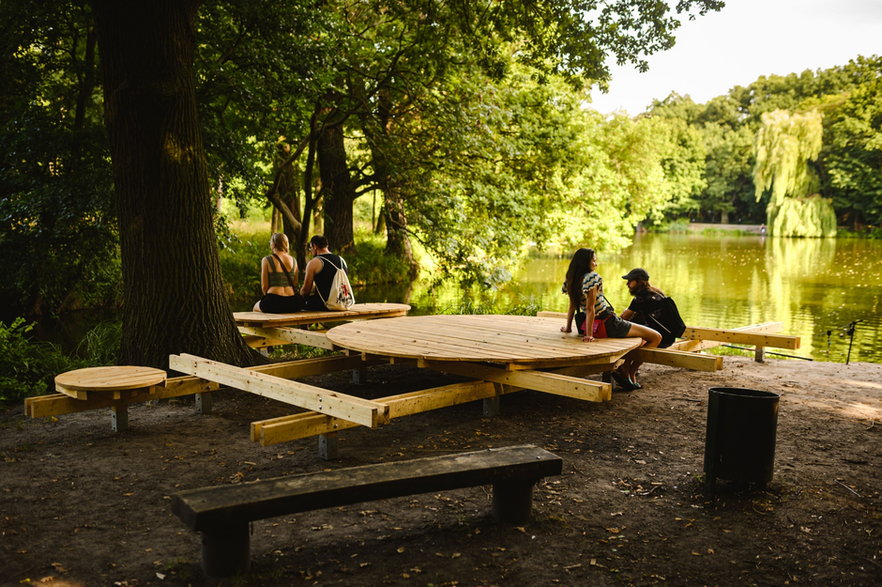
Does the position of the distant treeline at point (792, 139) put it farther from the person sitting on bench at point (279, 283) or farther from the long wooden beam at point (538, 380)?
the long wooden beam at point (538, 380)

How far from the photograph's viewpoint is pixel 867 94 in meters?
57.2

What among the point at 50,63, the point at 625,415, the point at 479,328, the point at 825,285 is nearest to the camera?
the point at 625,415

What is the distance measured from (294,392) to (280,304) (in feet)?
12.3

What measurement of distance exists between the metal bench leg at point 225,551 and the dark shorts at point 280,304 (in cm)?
555

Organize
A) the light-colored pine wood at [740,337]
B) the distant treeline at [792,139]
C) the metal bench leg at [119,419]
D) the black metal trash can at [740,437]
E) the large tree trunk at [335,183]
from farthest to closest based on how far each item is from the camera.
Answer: the distant treeline at [792,139] < the large tree trunk at [335,183] < the light-colored pine wood at [740,337] < the metal bench leg at [119,419] < the black metal trash can at [740,437]

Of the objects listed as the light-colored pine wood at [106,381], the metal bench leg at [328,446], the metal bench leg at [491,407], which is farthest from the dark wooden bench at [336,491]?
the light-colored pine wood at [106,381]

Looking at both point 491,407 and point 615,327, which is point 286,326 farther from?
point 615,327

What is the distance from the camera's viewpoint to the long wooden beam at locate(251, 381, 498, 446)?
468 centimetres

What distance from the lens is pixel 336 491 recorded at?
340 centimetres

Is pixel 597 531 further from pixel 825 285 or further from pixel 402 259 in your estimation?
pixel 825 285

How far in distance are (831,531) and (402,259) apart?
18.2 meters

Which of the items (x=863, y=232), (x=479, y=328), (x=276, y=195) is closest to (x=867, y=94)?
(x=863, y=232)

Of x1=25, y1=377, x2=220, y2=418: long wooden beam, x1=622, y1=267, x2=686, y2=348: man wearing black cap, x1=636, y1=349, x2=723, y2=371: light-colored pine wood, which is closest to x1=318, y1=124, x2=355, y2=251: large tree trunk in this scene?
x1=622, y1=267, x2=686, y2=348: man wearing black cap

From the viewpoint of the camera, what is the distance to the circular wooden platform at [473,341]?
20.2 feet
